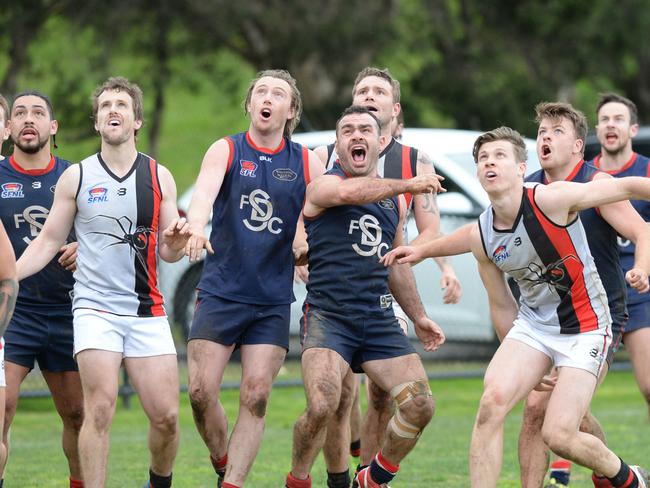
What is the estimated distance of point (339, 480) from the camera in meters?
7.93

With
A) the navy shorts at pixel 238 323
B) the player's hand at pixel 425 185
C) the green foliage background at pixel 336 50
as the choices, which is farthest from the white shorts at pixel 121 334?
the green foliage background at pixel 336 50

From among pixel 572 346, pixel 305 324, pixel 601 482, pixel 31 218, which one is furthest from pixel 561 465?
pixel 31 218

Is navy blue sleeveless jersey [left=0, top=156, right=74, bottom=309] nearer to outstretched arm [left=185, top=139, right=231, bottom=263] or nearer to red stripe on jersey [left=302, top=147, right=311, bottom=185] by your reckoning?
outstretched arm [left=185, top=139, right=231, bottom=263]

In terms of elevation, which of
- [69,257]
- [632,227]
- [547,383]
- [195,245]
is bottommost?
[547,383]

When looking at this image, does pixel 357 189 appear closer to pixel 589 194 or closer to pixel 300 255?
pixel 300 255

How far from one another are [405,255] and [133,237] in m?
1.60

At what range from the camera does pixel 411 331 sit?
43.9 ft

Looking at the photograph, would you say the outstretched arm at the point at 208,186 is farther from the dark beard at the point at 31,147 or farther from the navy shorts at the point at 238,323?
the dark beard at the point at 31,147

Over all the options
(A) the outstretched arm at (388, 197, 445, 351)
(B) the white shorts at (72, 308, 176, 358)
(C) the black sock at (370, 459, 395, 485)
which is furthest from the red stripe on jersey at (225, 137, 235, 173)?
(C) the black sock at (370, 459, 395, 485)

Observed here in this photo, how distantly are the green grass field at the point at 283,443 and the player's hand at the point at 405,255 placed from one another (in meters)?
2.11

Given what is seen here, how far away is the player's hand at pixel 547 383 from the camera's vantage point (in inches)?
289

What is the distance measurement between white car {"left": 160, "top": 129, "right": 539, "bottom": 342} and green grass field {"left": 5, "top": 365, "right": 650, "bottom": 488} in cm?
85

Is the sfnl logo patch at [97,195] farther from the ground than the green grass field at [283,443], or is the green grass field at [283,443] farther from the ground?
the sfnl logo patch at [97,195]

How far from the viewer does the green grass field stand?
9.01 metres
